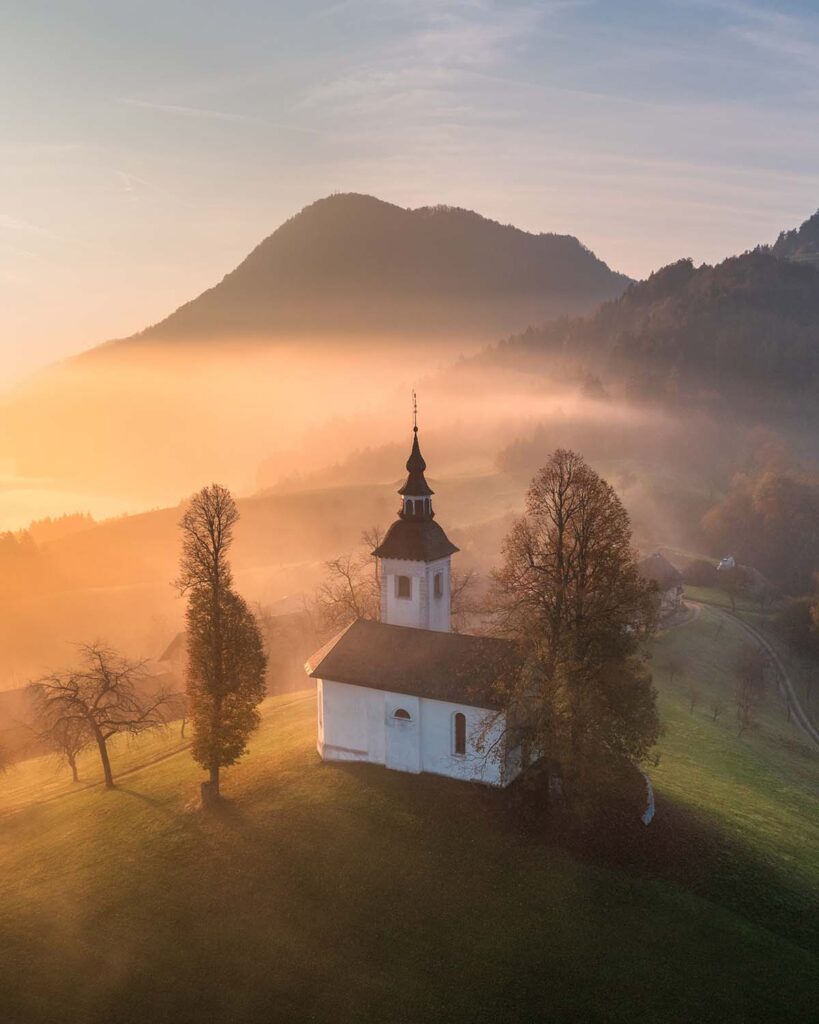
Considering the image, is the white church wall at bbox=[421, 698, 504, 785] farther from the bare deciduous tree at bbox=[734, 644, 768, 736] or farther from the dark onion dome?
the bare deciduous tree at bbox=[734, 644, 768, 736]

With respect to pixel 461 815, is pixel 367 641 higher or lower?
higher

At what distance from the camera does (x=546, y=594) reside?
34.5 meters

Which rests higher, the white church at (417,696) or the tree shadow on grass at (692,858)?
the white church at (417,696)

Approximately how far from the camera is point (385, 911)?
2919cm

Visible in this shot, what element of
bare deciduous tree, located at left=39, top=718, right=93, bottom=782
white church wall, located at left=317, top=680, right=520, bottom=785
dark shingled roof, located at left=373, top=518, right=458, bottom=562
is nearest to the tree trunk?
bare deciduous tree, located at left=39, top=718, right=93, bottom=782

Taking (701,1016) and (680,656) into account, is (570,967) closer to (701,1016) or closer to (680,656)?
(701,1016)

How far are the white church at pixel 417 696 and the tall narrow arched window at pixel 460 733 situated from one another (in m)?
0.05

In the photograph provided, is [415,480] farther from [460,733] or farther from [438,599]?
[460,733]

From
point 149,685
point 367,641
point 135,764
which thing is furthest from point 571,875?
point 149,685

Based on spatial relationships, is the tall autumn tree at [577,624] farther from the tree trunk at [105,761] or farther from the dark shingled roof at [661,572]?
the dark shingled roof at [661,572]

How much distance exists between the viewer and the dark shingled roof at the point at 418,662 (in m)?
36.2

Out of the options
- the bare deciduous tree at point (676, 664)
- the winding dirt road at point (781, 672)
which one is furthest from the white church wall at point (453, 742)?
the winding dirt road at point (781, 672)

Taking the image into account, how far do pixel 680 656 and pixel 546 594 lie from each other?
42634 mm

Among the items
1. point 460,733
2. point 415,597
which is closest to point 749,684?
point 415,597
